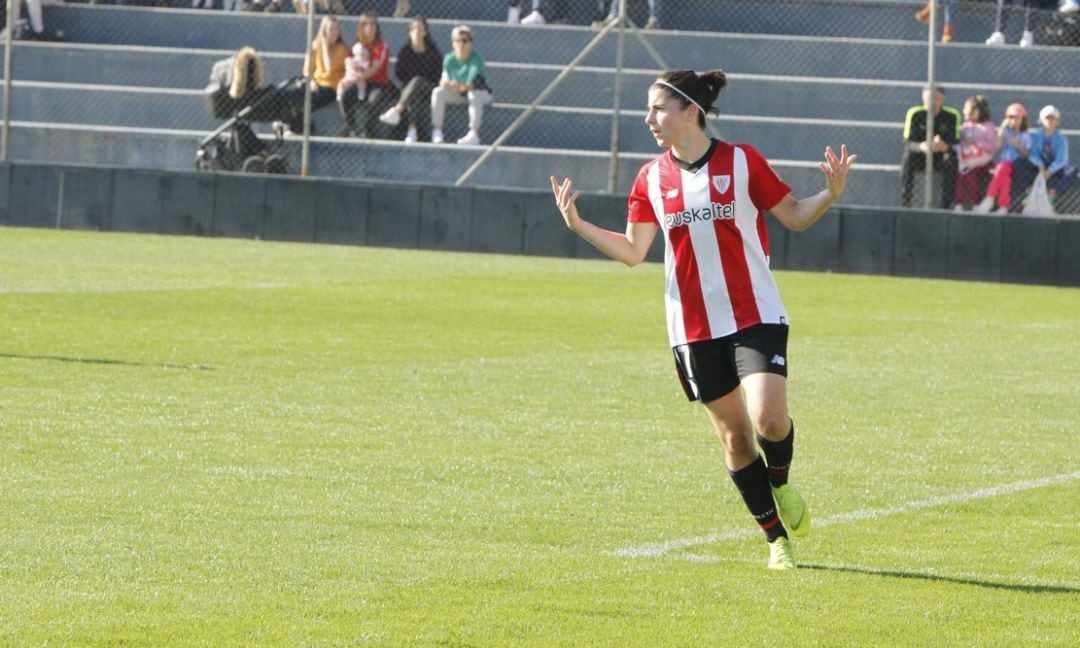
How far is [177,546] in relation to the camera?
748 centimetres

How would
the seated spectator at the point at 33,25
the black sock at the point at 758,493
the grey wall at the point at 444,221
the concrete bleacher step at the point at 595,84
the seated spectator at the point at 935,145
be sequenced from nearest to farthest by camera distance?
the black sock at the point at 758,493 < the grey wall at the point at 444,221 < the seated spectator at the point at 935,145 < the concrete bleacher step at the point at 595,84 < the seated spectator at the point at 33,25

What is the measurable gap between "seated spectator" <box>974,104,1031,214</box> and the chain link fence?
826mm

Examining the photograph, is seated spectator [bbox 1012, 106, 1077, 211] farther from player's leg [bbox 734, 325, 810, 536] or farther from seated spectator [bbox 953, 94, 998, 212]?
player's leg [bbox 734, 325, 810, 536]

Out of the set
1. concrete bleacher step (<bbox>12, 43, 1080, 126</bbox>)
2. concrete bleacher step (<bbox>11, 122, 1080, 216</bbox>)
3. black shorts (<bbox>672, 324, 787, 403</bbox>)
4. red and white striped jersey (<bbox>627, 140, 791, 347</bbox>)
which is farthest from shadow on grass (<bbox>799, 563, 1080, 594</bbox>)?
concrete bleacher step (<bbox>12, 43, 1080, 126</bbox>)

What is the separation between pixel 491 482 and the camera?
9289 mm

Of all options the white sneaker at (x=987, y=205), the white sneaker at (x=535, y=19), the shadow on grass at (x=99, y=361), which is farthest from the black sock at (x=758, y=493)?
the white sneaker at (x=535, y=19)

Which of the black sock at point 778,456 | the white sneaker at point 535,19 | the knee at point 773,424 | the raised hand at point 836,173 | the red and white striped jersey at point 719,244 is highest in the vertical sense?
the white sneaker at point 535,19

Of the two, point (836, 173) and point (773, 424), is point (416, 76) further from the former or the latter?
point (773, 424)

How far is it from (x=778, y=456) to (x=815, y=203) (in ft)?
3.04

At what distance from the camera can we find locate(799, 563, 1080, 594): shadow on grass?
23.6 ft

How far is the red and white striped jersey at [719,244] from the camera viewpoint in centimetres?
768

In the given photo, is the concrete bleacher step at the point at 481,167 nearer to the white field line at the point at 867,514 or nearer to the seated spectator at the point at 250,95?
the seated spectator at the point at 250,95

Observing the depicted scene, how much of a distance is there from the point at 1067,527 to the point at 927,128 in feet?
51.9

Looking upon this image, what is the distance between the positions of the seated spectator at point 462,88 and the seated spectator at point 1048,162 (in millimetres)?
7083
